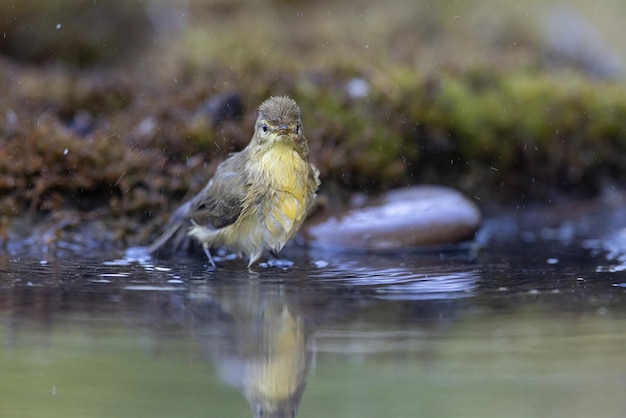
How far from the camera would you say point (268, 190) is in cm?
559

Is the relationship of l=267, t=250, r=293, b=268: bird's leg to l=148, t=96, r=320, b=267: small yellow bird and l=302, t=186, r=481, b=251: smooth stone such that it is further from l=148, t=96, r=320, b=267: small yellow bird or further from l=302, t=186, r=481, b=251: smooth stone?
l=302, t=186, r=481, b=251: smooth stone

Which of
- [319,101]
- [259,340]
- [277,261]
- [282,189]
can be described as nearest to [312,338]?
[259,340]

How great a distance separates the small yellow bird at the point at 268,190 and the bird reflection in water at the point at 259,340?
679mm

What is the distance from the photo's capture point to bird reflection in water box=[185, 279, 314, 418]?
10.1 ft

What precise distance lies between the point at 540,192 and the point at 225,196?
11.7ft

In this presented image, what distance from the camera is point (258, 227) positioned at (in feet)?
18.4

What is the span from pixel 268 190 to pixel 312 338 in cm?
194

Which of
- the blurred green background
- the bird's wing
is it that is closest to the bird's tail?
the bird's wing

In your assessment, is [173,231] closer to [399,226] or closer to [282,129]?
[282,129]

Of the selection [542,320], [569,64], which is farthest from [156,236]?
[569,64]

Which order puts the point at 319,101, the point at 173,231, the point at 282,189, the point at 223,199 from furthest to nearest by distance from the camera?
the point at 319,101 → the point at 173,231 → the point at 223,199 → the point at 282,189

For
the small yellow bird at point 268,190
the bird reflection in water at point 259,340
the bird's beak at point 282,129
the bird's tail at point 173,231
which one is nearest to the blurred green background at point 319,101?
the bird's tail at point 173,231

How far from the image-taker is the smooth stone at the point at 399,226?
21.2 feet

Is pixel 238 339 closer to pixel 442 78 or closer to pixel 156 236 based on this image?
pixel 156 236
